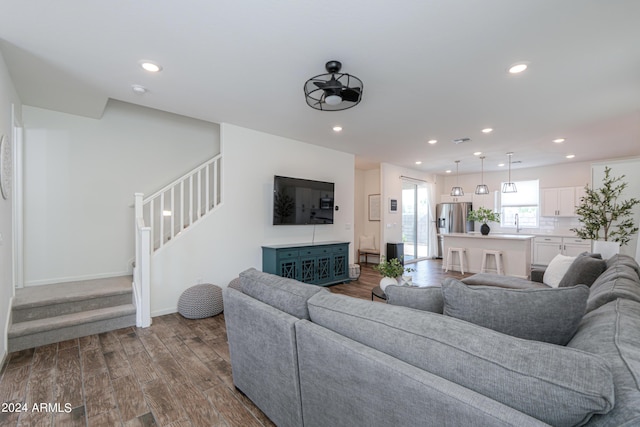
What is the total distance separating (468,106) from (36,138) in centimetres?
539

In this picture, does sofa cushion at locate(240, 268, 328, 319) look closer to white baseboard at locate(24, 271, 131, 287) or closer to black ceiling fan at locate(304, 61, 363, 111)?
black ceiling fan at locate(304, 61, 363, 111)

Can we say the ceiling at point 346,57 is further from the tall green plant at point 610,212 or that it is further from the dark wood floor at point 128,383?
the dark wood floor at point 128,383

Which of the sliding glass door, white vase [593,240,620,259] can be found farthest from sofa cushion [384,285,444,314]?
the sliding glass door

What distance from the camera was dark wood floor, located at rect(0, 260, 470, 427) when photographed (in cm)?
185

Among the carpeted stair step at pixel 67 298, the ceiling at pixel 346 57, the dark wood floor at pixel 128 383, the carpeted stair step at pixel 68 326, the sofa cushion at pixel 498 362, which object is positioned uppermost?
the ceiling at pixel 346 57

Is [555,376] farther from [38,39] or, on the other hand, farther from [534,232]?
[534,232]

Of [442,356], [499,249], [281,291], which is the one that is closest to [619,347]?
[442,356]

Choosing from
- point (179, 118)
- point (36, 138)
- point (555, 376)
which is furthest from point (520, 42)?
point (36, 138)

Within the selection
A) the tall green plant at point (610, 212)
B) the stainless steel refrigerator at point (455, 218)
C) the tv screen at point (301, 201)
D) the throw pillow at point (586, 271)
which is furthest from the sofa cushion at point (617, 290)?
the stainless steel refrigerator at point (455, 218)

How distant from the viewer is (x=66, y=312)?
3.14 meters

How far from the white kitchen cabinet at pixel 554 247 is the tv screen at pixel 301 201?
5.66 m

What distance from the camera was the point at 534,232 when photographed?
7895 mm

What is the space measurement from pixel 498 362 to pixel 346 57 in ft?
7.98

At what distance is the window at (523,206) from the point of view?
7988 millimetres
